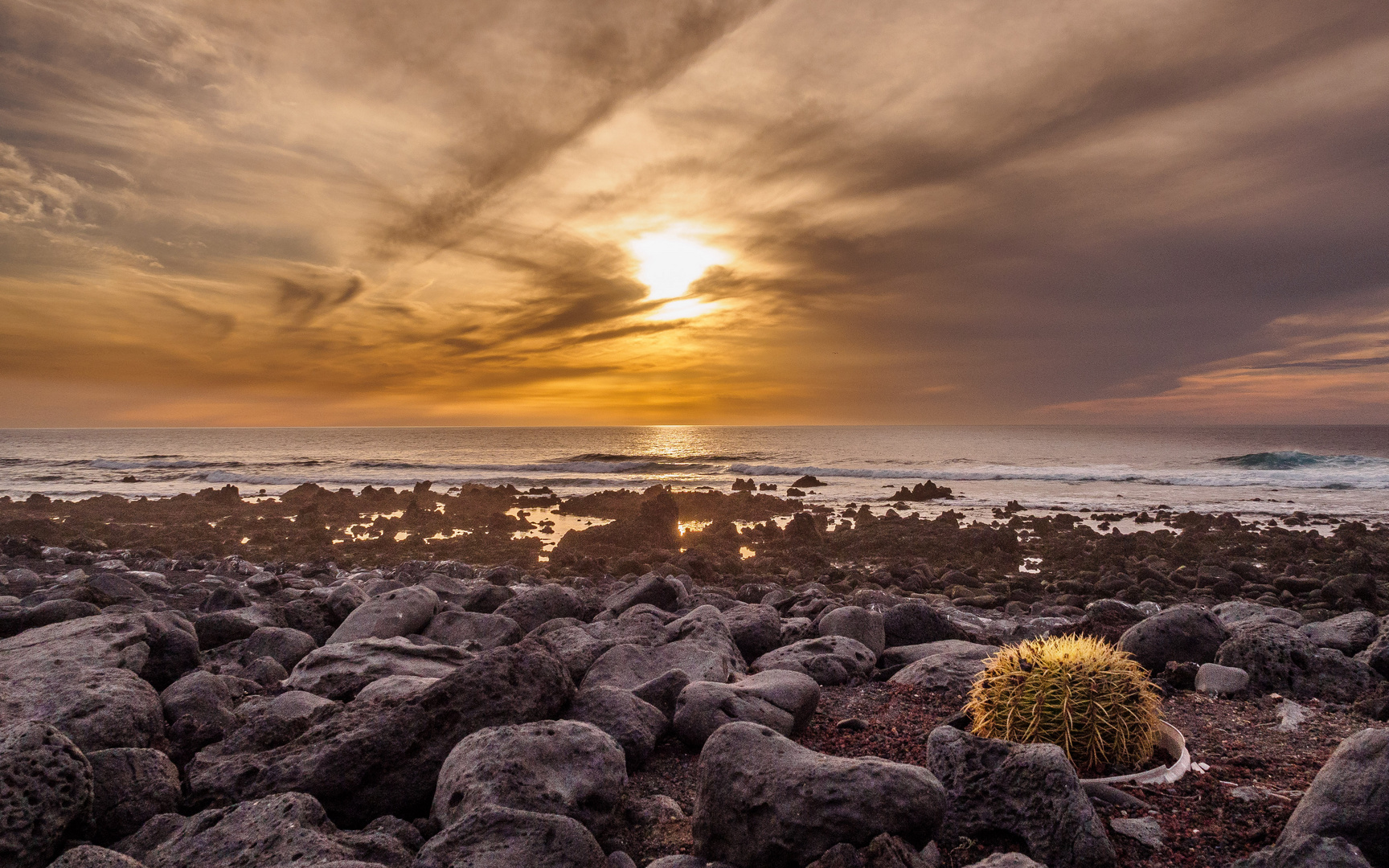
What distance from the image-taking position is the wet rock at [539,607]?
921 centimetres

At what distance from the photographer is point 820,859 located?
3.47 meters

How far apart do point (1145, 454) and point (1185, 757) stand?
3081 inches

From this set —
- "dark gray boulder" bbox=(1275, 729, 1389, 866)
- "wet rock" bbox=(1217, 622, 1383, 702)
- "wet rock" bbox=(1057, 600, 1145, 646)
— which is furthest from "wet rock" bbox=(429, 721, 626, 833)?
"wet rock" bbox=(1217, 622, 1383, 702)

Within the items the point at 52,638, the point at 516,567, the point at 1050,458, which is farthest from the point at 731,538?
the point at 1050,458

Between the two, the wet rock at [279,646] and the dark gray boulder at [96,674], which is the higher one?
the dark gray boulder at [96,674]

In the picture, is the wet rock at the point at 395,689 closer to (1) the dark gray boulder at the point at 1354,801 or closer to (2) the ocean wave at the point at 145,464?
(1) the dark gray boulder at the point at 1354,801

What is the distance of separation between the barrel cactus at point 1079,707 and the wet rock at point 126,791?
5.31 metres

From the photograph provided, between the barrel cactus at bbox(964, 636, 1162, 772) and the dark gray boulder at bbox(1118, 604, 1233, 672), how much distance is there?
9.29 feet

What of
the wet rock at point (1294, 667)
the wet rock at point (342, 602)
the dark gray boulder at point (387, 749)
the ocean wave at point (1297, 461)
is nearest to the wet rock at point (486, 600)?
the wet rock at point (342, 602)

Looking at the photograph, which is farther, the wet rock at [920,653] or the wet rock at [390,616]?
the wet rock at [390,616]

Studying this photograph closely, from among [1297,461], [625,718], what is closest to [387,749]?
[625,718]

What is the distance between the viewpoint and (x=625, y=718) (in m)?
5.38

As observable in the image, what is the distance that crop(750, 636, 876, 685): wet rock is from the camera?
7.00 metres

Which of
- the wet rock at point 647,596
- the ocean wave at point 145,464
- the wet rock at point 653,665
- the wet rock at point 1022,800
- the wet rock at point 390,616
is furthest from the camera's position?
the ocean wave at point 145,464
